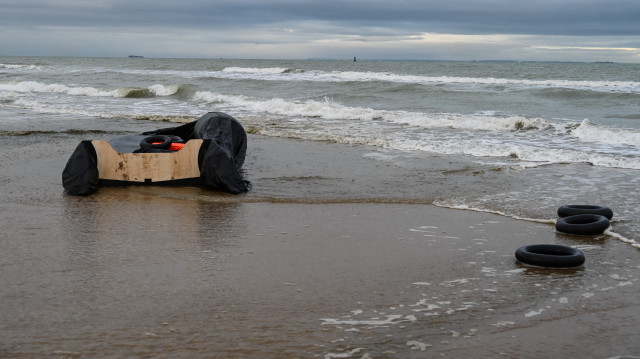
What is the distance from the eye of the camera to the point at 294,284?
4410mm

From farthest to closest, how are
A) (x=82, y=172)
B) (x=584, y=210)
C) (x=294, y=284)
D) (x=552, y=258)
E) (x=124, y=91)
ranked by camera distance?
(x=124, y=91) → (x=82, y=172) → (x=584, y=210) → (x=552, y=258) → (x=294, y=284)

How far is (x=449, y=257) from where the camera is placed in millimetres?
5184

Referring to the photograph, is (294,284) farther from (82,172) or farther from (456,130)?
(456,130)

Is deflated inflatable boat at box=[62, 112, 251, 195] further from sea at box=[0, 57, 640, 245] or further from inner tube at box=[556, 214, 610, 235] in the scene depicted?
inner tube at box=[556, 214, 610, 235]

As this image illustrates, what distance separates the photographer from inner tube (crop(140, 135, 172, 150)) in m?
7.86

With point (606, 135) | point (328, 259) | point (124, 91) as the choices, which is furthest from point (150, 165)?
point (124, 91)

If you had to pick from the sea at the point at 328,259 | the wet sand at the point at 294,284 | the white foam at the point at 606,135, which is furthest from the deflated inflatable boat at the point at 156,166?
the white foam at the point at 606,135

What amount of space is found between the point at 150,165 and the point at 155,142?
739 mm

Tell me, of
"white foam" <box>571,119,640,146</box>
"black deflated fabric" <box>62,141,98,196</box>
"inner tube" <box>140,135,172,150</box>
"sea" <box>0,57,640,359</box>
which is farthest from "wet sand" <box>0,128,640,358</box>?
"white foam" <box>571,119,640,146</box>

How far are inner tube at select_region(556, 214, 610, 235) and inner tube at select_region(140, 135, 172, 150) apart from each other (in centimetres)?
487

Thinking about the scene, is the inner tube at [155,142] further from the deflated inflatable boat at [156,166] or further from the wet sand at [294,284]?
the wet sand at [294,284]

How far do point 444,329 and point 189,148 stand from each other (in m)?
4.87

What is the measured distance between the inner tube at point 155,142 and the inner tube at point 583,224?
4.87 meters

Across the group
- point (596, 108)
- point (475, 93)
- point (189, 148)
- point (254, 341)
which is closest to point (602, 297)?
point (254, 341)
